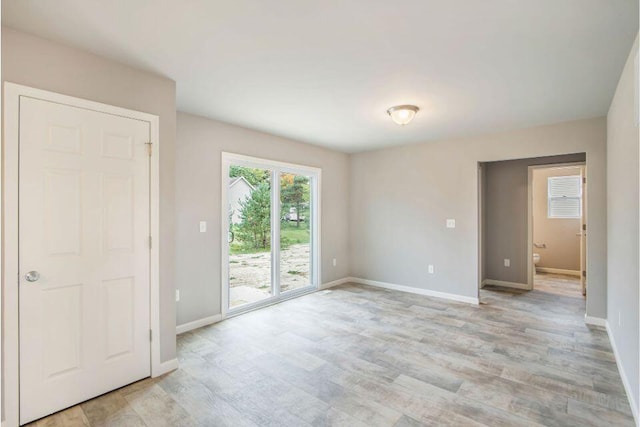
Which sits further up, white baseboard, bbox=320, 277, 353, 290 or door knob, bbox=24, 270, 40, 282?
door knob, bbox=24, 270, 40, 282

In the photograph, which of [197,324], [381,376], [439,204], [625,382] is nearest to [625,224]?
[625,382]

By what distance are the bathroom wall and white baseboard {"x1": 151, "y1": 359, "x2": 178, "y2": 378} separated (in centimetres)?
740

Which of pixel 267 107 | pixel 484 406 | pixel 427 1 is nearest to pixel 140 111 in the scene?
pixel 267 107

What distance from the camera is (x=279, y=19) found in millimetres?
1867

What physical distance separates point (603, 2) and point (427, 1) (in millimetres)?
952

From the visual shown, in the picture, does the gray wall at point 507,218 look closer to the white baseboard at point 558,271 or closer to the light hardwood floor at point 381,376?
the light hardwood floor at point 381,376

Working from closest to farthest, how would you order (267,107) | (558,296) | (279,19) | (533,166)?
(279,19)
(267,107)
(558,296)
(533,166)

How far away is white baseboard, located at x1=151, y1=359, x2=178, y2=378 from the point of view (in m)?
2.57

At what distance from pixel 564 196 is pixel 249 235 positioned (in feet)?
21.9

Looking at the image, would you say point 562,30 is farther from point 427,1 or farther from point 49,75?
point 49,75

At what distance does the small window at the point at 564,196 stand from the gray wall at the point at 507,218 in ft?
6.44

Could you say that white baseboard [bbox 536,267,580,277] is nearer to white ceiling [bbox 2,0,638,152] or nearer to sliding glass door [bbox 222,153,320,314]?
white ceiling [bbox 2,0,638,152]

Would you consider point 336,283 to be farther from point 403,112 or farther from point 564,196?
point 564,196

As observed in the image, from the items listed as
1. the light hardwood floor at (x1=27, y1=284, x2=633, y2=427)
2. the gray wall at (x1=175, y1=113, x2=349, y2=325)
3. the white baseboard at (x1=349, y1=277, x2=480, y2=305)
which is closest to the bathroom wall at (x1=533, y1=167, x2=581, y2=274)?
the light hardwood floor at (x1=27, y1=284, x2=633, y2=427)
